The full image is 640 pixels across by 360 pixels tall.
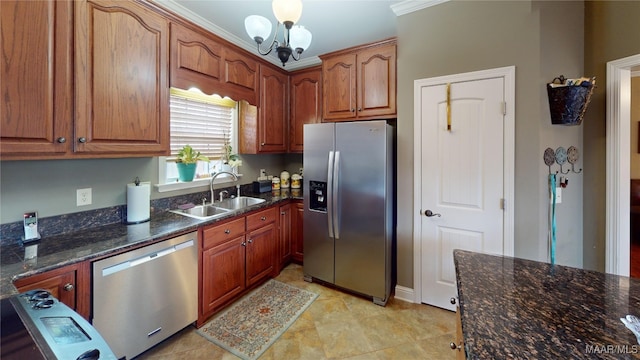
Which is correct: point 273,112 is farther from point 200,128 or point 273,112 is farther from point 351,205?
point 351,205

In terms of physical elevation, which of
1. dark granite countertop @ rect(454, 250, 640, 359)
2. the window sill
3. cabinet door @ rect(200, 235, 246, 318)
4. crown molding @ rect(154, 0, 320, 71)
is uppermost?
crown molding @ rect(154, 0, 320, 71)

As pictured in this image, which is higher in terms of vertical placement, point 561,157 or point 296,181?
point 561,157

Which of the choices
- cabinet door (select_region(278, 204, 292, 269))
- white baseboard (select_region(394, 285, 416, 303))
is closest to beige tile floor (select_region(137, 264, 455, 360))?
white baseboard (select_region(394, 285, 416, 303))

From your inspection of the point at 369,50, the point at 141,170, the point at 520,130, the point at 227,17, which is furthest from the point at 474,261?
the point at 227,17

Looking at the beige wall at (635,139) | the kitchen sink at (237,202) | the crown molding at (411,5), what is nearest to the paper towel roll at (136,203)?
the kitchen sink at (237,202)

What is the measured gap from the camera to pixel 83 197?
1835mm

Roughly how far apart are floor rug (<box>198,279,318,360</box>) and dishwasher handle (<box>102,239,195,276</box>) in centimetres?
74

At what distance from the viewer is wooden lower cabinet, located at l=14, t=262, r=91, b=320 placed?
123 centimetres

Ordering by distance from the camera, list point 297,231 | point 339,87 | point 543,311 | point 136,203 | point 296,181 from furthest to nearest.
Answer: point 296,181 < point 297,231 < point 339,87 < point 136,203 < point 543,311

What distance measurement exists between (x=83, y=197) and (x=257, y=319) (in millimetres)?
1605

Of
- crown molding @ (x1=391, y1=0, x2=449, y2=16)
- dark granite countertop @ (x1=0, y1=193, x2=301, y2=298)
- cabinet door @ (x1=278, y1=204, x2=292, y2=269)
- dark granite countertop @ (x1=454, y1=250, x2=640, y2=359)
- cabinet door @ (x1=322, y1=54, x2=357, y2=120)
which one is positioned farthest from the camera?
cabinet door @ (x1=278, y1=204, x2=292, y2=269)

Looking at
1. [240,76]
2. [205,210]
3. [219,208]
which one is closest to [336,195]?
[219,208]

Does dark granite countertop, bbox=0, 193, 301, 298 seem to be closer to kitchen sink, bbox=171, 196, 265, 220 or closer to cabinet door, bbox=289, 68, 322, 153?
kitchen sink, bbox=171, 196, 265, 220

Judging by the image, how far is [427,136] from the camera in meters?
2.29
